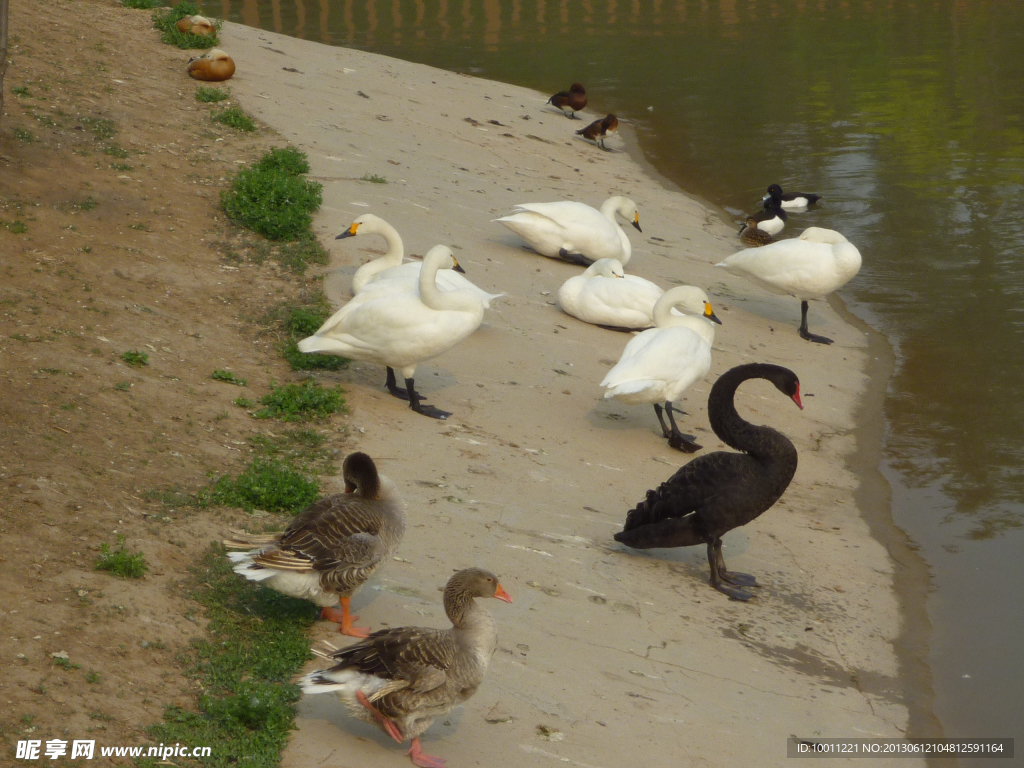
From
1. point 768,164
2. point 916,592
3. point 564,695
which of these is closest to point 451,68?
point 768,164

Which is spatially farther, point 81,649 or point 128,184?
point 128,184

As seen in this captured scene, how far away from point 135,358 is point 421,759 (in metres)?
4.27

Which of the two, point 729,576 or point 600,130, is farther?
point 600,130

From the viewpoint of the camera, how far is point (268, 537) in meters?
5.08

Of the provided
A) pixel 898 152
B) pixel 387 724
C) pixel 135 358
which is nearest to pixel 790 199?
pixel 898 152

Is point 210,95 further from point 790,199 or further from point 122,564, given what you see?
point 122,564

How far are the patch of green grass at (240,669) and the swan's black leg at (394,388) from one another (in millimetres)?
2950

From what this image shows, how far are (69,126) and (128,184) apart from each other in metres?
1.53

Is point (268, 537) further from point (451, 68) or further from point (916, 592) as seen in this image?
point (451, 68)

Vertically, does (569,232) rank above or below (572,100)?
above

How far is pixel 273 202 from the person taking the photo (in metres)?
10.8

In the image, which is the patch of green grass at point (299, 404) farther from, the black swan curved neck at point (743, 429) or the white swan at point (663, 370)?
the black swan curved neck at point (743, 429)

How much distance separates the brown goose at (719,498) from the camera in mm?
6457

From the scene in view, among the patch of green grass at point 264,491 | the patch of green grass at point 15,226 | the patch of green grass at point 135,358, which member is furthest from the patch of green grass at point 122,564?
the patch of green grass at point 15,226
